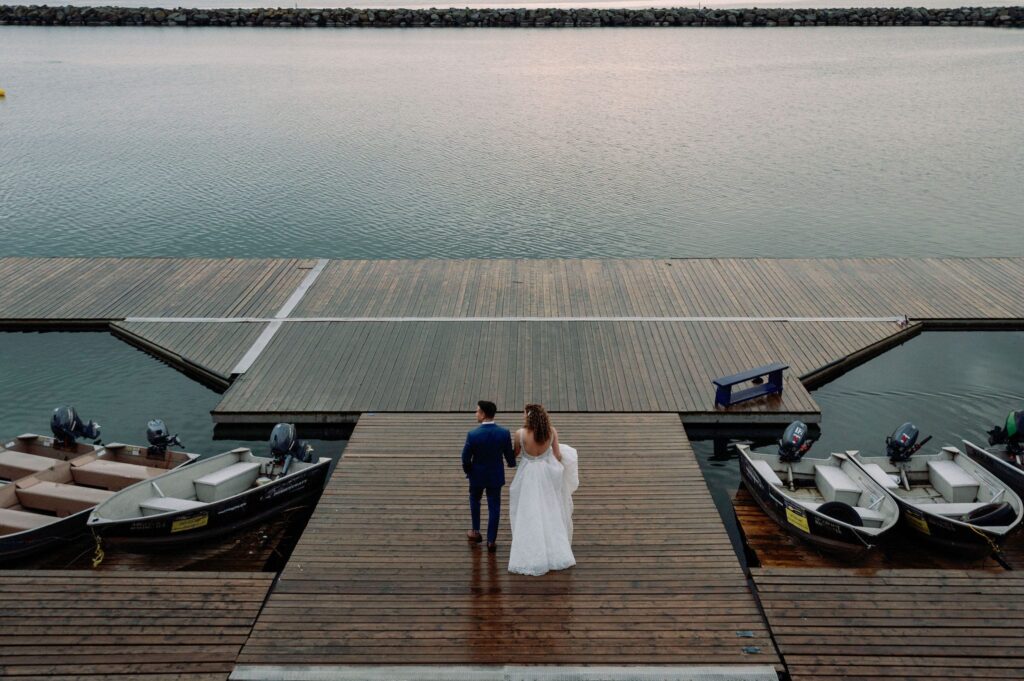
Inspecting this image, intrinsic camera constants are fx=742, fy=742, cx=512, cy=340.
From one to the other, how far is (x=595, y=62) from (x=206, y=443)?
62747 mm

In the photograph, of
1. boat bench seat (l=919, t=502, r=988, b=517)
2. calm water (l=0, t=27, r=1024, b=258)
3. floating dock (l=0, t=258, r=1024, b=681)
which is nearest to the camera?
floating dock (l=0, t=258, r=1024, b=681)

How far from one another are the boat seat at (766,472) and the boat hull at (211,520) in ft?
23.5

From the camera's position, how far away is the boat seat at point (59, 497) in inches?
457

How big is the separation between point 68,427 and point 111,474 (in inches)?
64.4

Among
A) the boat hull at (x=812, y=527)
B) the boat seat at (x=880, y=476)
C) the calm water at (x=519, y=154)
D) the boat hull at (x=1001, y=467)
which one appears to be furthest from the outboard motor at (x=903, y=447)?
the calm water at (x=519, y=154)

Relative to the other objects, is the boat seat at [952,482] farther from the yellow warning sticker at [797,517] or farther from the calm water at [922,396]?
the yellow warning sticker at [797,517]

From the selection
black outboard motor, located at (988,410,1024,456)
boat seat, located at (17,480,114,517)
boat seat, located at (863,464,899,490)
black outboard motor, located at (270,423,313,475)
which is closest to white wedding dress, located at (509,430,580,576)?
black outboard motor, located at (270,423,313,475)

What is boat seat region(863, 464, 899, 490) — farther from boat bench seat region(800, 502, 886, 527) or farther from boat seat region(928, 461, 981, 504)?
boat bench seat region(800, 502, 886, 527)

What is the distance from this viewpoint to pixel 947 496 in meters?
11.8

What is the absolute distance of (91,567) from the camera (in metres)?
10.6

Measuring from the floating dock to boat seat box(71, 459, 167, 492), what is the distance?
217 cm

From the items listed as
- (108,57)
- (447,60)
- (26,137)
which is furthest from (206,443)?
(108,57)

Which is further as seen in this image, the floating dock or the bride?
the bride

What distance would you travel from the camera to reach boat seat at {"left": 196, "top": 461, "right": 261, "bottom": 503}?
1168 centimetres
